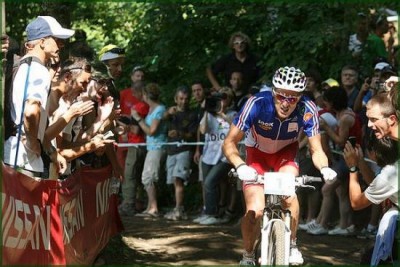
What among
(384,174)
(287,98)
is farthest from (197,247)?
(384,174)

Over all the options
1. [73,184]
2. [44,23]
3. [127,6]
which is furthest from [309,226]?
[127,6]

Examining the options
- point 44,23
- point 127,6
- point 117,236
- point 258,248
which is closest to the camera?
point 44,23

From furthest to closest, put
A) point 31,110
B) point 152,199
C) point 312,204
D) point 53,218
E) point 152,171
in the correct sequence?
point 152,199 → point 152,171 → point 312,204 → point 53,218 → point 31,110

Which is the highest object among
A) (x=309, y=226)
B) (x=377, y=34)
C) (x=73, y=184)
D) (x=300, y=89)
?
(x=377, y=34)

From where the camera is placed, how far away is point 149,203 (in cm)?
1393

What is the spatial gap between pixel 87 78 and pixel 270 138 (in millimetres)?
1943

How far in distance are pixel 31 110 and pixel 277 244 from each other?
231 centimetres

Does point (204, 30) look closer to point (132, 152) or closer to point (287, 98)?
point (132, 152)

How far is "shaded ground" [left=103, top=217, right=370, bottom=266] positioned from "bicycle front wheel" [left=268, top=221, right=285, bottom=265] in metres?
2.48

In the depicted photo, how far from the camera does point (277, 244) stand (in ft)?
24.0

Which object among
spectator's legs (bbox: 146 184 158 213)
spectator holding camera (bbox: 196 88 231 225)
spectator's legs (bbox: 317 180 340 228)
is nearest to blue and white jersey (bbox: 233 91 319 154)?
spectator's legs (bbox: 317 180 340 228)

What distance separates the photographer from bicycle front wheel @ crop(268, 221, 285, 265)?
286 inches

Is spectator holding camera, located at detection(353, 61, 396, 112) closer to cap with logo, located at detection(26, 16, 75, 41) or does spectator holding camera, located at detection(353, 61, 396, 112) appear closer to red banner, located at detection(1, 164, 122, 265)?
red banner, located at detection(1, 164, 122, 265)

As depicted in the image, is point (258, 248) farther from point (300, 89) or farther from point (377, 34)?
point (377, 34)
